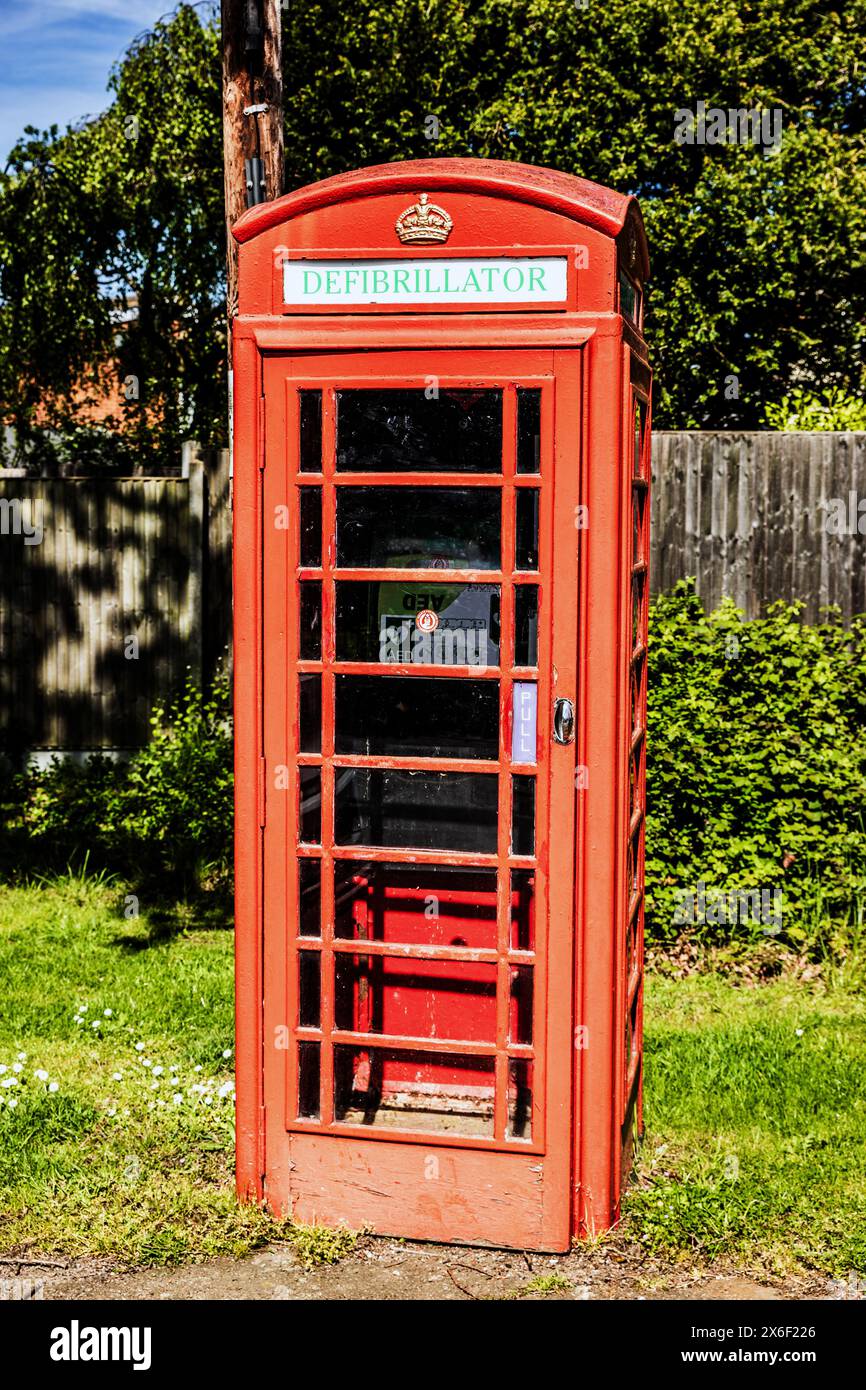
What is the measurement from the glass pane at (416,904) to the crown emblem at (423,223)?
1.73m

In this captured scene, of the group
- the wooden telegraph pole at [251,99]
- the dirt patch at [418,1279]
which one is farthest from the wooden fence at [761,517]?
the dirt patch at [418,1279]

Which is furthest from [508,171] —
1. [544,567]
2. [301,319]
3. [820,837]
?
[820,837]

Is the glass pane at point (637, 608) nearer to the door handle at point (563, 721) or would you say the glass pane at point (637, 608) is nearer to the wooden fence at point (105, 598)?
the door handle at point (563, 721)

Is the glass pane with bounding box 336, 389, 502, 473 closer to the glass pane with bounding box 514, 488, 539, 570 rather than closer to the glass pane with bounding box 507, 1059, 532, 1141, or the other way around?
the glass pane with bounding box 514, 488, 539, 570

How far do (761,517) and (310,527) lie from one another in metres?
5.24

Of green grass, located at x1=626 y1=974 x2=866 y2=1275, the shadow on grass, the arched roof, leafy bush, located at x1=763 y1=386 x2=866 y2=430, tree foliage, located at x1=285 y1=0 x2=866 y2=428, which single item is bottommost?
green grass, located at x1=626 y1=974 x2=866 y2=1275

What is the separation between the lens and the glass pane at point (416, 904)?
405cm

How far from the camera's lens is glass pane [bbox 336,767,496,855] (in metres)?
3.83

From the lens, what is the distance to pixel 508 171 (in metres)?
3.69

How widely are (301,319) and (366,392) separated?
0.27 meters

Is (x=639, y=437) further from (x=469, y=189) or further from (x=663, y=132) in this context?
(x=663, y=132)

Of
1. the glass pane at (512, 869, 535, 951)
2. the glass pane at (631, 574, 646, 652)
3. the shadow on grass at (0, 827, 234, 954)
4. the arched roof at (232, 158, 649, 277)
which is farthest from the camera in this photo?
the shadow on grass at (0, 827, 234, 954)

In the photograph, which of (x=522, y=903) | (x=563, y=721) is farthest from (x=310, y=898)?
(x=563, y=721)

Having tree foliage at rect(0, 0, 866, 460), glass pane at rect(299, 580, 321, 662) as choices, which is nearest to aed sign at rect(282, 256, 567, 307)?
glass pane at rect(299, 580, 321, 662)
